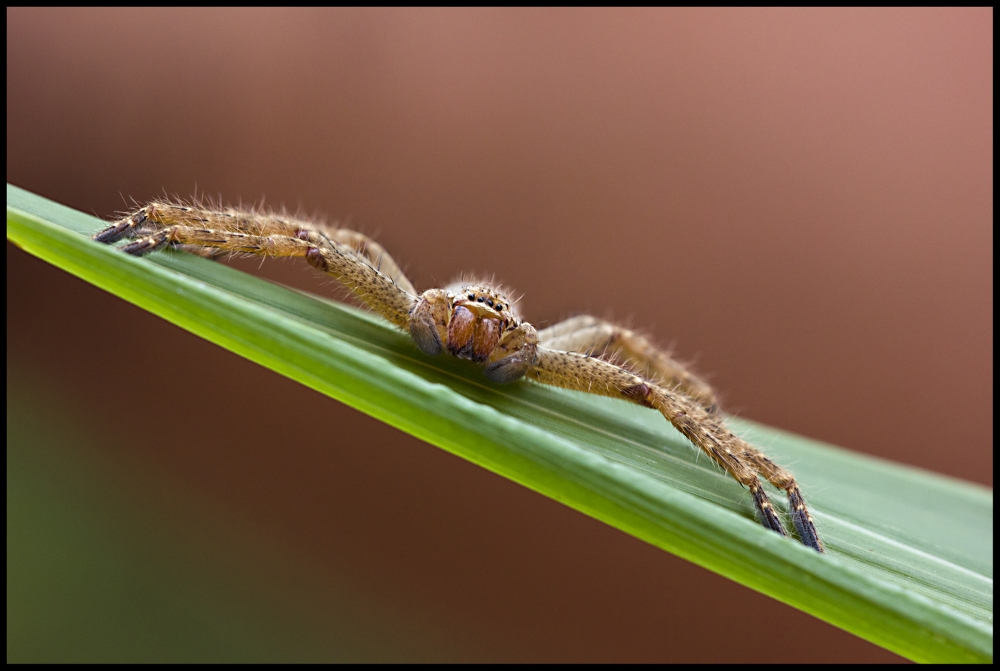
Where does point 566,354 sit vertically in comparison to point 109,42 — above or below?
below

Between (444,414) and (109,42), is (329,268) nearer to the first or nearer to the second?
(444,414)

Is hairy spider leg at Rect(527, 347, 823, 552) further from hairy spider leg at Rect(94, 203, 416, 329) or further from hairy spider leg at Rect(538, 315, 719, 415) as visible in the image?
hairy spider leg at Rect(538, 315, 719, 415)

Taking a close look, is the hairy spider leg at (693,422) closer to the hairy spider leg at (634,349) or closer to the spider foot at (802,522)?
the spider foot at (802,522)

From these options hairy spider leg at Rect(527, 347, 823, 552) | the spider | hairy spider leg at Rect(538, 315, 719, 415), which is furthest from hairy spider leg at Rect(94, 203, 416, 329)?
hairy spider leg at Rect(538, 315, 719, 415)

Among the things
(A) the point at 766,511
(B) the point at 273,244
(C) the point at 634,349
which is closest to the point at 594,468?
(A) the point at 766,511

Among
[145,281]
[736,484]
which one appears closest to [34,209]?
[145,281]
